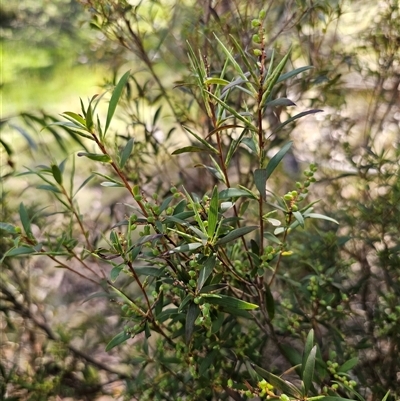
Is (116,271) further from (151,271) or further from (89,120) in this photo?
(89,120)

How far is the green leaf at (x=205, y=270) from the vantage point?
0.69 metres

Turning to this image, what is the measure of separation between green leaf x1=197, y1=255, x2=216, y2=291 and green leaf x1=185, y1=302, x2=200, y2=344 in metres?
0.06

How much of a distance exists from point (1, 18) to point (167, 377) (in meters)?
4.48

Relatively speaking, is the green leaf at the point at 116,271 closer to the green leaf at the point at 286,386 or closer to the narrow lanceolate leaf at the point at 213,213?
the narrow lanceolate leaf at the point at 213,213

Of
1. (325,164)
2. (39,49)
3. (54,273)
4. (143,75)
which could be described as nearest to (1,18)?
(39,49)

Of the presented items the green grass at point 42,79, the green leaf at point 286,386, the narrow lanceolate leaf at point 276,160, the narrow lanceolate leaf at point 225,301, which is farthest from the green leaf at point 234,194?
the green grass at point 42,79

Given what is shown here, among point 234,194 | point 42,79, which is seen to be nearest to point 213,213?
point 234,194

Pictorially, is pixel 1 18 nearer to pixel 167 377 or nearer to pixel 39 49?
pixel 39 49

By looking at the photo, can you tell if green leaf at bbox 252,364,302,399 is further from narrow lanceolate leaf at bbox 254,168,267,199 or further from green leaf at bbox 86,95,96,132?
green leaf at bbox 86,95,96,132

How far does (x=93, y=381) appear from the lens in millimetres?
1504

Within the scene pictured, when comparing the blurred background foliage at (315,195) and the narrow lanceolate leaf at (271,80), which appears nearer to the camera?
the narrow lanceolate leaf at (271,80)

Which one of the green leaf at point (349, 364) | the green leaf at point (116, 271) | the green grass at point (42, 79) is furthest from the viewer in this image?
the green grass at point (42, 79)

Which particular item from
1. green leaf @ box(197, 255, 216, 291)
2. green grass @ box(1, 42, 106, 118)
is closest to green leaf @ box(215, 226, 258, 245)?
green leaf @ box(197, 255, 216, 291)

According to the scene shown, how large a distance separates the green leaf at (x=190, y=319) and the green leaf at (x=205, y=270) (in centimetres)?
6
